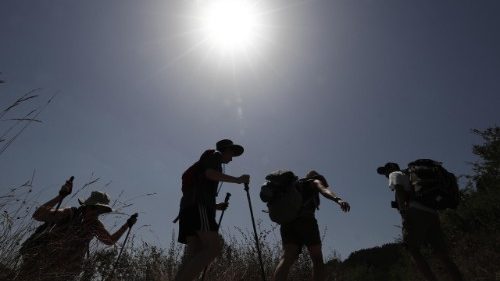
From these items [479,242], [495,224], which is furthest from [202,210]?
[495,224]

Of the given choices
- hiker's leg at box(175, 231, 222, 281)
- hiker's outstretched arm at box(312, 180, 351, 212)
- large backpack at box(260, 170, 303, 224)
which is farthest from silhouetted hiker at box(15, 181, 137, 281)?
hiker's outstretched arm at box(312, 180, 351, 212)

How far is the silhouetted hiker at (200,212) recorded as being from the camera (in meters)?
3.00

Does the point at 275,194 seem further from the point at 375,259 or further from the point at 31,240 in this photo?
the point at 375,259

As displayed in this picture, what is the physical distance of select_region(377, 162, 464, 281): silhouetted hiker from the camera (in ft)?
13.3

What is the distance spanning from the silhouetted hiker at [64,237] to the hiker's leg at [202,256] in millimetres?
853

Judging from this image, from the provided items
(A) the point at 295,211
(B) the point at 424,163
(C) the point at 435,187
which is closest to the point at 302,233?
(A) the point at 295,211

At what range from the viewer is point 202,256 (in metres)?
2.95

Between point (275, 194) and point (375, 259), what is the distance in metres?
14.3

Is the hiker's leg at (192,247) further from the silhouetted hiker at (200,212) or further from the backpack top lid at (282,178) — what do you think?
the backpack top lid at (282,178)

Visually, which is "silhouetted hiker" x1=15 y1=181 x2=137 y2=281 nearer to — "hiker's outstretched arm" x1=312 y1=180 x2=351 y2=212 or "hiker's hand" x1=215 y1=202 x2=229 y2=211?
"hiker's hand" x1=215 y1=202 x2=229 y2=211

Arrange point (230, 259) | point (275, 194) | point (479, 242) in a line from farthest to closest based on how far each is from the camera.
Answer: point (479, 242), point (230, 259), point (275, 194)

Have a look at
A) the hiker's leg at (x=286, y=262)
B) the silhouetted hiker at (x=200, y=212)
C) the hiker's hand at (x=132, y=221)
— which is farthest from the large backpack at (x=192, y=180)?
the hiker's hand at (x=132, y=221)

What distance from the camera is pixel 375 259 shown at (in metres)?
16.1

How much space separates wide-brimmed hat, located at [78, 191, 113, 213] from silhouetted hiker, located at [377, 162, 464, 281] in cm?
366
